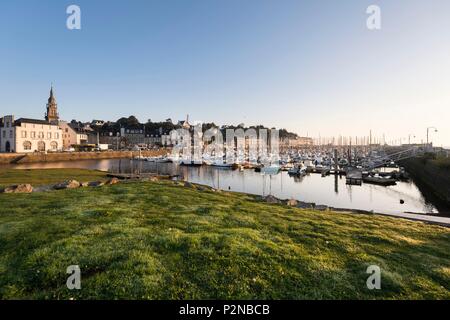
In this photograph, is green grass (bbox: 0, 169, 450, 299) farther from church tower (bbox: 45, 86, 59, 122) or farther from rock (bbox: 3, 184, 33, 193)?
church tower (bbox: 45, 86, 59, 122)

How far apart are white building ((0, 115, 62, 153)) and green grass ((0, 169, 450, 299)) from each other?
106m

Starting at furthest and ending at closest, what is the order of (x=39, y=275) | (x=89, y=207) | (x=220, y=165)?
(x=220, y=165), (x=89, y=207), (x=39, y=275)

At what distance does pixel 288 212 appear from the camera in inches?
676

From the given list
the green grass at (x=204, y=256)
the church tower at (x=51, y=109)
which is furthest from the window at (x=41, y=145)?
the green grass at (x=204, y=256)

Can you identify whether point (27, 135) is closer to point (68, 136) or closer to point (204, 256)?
point (68, 136)

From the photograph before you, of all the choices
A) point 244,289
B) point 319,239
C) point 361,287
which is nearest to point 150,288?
point 244,289

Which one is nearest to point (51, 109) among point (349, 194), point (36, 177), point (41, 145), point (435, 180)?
point (41, 145)

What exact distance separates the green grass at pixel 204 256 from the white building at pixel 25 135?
106m

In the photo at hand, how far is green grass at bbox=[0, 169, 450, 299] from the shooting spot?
21.1ft

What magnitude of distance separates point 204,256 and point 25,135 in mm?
120097

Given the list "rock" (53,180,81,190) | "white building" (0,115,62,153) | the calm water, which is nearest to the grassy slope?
"rock" (53,180,81,190)

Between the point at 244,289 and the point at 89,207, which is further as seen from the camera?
the point at 89,207

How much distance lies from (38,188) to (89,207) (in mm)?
11567

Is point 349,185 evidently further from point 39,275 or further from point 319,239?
point 39,275
